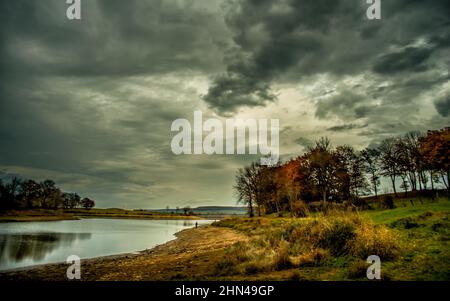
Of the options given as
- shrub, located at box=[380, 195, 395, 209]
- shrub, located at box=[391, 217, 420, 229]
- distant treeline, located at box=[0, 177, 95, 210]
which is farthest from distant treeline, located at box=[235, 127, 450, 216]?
distant treeline, located at box=[0, 177, 95, 210]

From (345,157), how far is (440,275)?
68.2 metres

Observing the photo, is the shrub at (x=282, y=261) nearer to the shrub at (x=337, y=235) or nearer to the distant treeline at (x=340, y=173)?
the shrub at (x=337, y=235)

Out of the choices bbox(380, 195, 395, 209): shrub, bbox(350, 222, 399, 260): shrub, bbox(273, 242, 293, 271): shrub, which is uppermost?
bbox(380, 195, 395, 209): shrub

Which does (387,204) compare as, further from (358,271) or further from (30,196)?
(30,196)

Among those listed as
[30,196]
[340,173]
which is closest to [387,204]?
[340,173]

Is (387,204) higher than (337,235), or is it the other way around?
(387,204)

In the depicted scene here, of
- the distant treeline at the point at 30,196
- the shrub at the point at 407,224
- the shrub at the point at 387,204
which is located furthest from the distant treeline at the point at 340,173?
the distant treeline at the point at 30,196

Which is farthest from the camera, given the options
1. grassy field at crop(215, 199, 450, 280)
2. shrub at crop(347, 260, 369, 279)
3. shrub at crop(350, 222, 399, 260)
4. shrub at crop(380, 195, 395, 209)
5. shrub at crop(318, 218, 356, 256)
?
shrub at crop(380, 195, 395, 209)

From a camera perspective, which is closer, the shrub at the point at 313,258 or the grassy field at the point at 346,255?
the grassy field at the point at 346,255

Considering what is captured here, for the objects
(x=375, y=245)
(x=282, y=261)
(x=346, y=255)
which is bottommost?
(x=282, y=261)

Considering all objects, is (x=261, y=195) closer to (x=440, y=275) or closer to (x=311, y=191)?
(x=311, y=191)

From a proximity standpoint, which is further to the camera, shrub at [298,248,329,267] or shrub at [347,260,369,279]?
shrub at [298,248,329,267]

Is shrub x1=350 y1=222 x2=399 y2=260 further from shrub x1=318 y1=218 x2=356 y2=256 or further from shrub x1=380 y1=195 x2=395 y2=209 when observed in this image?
shrub x1=380 y1=195 x2=395 y2=209
